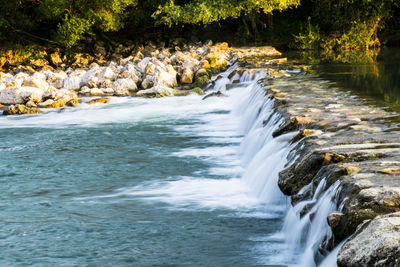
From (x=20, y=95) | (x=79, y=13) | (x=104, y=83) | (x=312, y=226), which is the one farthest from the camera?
(x=79, y=13)

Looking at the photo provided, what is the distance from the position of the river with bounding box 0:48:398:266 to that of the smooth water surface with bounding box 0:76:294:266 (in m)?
0.02

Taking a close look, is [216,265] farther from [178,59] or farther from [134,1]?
[134,1]

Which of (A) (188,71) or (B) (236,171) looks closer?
(B) (236,171)

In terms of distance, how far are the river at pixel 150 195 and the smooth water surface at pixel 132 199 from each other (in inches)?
0.6

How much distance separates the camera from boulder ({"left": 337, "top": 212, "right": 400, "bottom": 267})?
3584 millimetres

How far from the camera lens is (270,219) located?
277 inches

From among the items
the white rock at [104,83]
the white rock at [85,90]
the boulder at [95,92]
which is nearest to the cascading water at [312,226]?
the boulder at [95,92]

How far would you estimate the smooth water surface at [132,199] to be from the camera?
6207 millimetres

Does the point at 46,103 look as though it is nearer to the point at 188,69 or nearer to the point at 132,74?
the point at 132,74

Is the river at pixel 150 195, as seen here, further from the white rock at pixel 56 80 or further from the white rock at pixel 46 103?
the white rock at pixel 56 80

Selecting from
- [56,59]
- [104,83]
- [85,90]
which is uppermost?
[56,59]

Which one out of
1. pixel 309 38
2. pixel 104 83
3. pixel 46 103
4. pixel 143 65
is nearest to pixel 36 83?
pixel 46 103

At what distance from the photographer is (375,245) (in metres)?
3.71

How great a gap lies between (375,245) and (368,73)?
1455 centimetres
